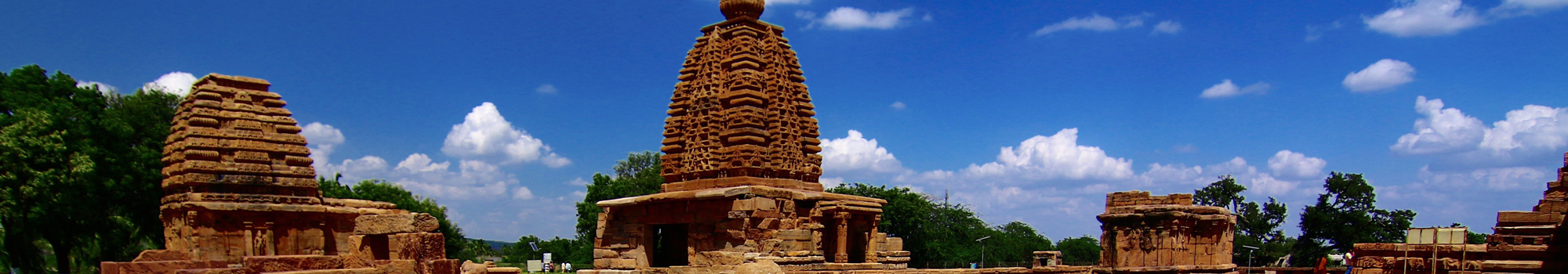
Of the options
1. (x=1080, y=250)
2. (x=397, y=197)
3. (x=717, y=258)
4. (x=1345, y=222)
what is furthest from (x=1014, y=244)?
(x=717, y=258)

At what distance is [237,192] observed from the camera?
592 inches

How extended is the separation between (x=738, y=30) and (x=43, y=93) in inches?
604

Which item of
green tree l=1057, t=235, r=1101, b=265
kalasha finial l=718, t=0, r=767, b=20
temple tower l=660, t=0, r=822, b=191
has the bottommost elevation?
green tree l=1057, t=235, r=1101, b=265

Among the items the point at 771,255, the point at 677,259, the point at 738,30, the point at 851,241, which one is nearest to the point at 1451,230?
the point at 771,255

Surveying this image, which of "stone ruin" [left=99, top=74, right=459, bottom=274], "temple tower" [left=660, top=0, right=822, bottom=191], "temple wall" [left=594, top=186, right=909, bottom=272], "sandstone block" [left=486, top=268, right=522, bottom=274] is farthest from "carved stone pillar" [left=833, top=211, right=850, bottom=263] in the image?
"stone ruin" [left=99, top=74, right=459, bottom=274]

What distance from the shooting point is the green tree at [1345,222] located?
41812 millimetres

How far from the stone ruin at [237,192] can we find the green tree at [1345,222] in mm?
37605

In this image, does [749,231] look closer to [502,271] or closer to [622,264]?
[622,264]

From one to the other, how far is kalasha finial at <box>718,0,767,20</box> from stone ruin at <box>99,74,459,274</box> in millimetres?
7379

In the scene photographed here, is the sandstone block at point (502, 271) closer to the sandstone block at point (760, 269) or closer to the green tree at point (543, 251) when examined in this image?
the sandstone block at point (760, 269)

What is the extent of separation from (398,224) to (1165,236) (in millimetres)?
13566

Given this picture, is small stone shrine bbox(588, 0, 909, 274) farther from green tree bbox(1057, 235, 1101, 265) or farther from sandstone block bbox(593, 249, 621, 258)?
green tree bbox(1057, 235, 1101, 265)

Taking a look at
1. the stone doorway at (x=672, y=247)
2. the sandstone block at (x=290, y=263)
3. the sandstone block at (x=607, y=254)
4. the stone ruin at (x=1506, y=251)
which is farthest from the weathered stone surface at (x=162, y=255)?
the stone ruin at (x=1506, y=251)

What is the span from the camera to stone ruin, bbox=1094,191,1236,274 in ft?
64.1
